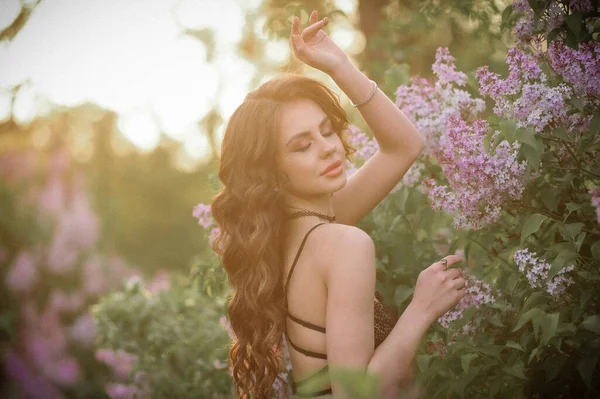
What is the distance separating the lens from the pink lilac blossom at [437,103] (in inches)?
111

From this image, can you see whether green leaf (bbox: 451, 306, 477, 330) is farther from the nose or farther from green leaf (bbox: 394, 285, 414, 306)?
the nose

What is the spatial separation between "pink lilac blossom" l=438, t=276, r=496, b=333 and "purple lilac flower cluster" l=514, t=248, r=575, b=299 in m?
0.25

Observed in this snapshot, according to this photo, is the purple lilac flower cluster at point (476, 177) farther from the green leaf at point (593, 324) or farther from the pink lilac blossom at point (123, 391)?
the pink lilac blossom at point (123, 391)

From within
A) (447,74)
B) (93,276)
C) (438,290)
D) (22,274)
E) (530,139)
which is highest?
(530,139)

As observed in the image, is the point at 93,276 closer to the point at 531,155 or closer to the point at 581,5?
the point at 531,155

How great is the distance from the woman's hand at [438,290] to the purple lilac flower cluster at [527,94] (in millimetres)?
542

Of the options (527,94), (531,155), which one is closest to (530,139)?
(531,155)

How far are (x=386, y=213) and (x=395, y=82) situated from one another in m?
0.68

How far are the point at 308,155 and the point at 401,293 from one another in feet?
2.86

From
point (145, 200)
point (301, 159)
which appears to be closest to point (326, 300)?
point (301, 159)

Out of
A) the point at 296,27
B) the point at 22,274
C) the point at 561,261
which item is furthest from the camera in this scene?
the point at 22,274

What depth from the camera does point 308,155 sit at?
2275 mm

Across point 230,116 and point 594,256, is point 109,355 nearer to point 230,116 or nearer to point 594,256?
point 230,116

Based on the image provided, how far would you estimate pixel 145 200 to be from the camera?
11.6 m
